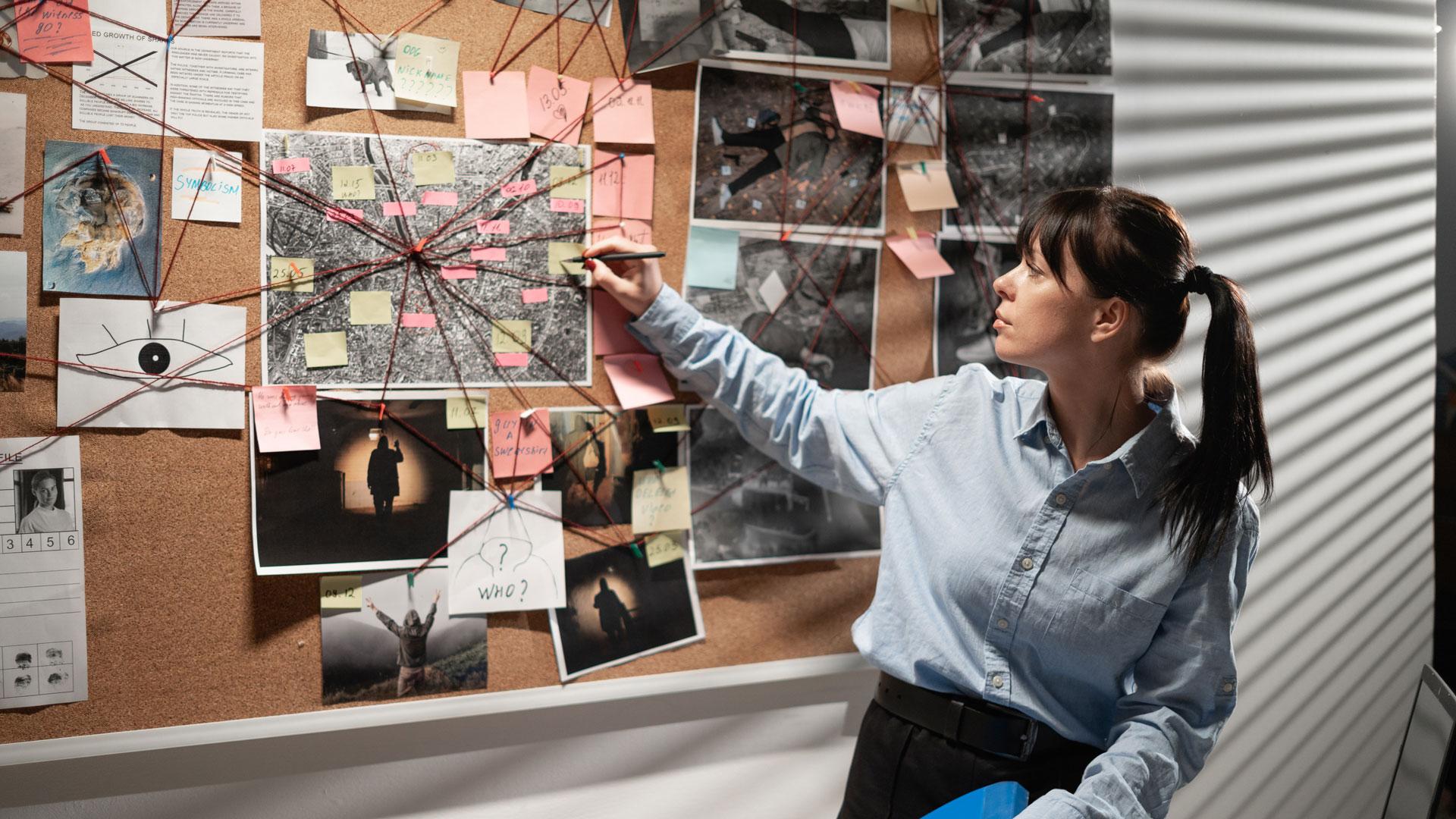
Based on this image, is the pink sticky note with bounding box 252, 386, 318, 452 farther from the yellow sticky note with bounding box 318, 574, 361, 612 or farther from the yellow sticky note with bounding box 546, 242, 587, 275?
the yellow sticky note with bounding box 546, 242, 587, 275

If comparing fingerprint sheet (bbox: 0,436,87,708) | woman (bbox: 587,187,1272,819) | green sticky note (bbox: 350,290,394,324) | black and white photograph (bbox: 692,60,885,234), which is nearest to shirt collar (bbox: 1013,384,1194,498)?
woman (bbox: 587,187,1272,819)

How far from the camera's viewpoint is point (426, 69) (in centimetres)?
110

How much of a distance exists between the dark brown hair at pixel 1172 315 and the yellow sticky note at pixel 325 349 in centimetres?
77

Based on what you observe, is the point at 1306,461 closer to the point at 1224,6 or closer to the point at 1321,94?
the point at 1321,94

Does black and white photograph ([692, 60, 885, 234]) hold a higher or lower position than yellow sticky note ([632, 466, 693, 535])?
higher

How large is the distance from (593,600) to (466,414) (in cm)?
27

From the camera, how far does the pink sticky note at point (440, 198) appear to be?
111cm

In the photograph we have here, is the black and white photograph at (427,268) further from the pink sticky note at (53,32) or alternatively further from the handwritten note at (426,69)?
the pink sticky note at (53,32)

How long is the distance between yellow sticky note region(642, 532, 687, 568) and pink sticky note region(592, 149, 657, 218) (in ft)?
1.30

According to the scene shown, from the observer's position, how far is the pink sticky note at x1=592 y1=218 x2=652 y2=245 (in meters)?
1.18

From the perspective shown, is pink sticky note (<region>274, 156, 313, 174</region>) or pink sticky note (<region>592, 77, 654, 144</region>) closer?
pink sticky note (<region>274, 156, 313, 174</region>)

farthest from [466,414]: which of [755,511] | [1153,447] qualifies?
[1153,447]

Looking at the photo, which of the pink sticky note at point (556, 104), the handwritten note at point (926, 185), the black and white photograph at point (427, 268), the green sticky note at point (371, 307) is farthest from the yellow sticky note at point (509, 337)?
the handwritten note at point (926, 185)

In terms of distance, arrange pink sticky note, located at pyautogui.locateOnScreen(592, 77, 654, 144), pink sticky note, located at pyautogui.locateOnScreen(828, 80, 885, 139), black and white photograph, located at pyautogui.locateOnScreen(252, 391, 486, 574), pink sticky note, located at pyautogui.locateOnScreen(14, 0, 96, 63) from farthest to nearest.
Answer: pink sticky note, located at pyautogui.locateOnScreen(828, 80, 885, 139) → pink sticky note, located at pyautogui.locateOnScreen(592, 77, 654, 144) → black and white photograph, located at pyautogui.locateOnScreen(252, 391, 486, 574) → pink sticky note, located at pyautogui.locateOnScreen(14, 0, 96, 63)
